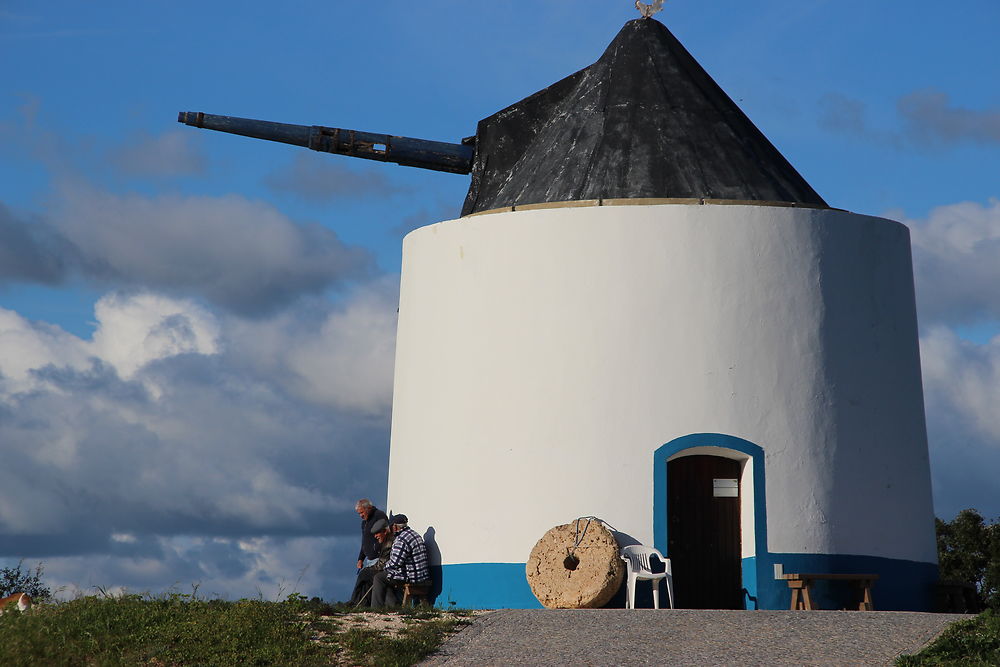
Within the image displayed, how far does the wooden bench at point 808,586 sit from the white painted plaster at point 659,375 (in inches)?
17.4

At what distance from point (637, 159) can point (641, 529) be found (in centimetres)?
537

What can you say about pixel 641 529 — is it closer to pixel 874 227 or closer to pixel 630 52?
pixel 874 227

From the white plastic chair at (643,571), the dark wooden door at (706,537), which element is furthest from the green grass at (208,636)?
the dark wooden door at (706,537)

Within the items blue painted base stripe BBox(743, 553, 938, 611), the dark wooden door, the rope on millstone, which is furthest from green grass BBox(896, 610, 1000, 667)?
the rope on millstone

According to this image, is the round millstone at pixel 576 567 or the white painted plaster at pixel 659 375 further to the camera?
the white painted plaster at pixel 659 375

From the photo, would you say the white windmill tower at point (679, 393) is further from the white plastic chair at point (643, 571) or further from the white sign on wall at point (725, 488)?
the white plastic chair at point (643, 571)

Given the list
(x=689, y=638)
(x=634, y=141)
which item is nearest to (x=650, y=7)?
(x=634, y=141)

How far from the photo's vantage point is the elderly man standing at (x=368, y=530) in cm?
1819

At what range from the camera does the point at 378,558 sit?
1784cm

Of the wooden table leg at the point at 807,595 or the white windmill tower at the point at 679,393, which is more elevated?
the white windmill tower at the point at 679,393

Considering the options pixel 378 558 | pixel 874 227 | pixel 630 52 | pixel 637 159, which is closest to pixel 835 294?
pixel 874 227

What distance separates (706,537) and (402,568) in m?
3.94

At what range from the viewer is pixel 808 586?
54.7 feet

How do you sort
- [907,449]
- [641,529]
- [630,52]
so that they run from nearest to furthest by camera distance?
[641,529] → [907,449] → [630,52]
